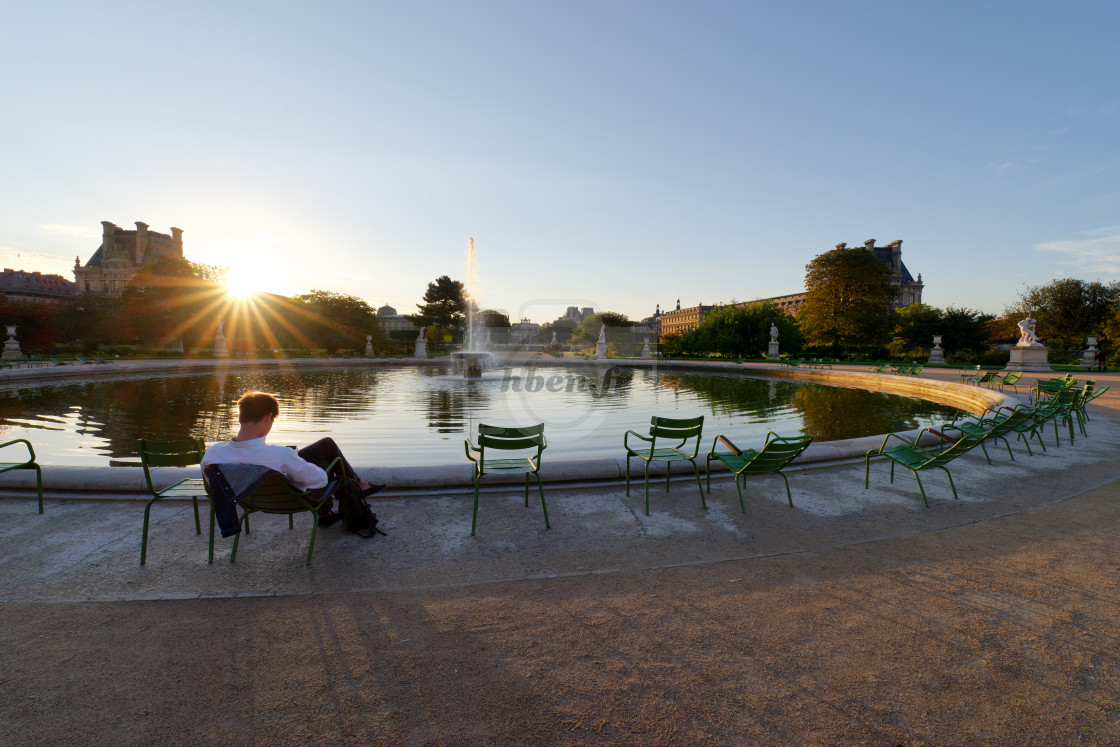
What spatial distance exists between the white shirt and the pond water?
483 centimetres

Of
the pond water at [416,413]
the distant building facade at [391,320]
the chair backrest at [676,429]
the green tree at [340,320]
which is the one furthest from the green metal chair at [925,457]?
the distant building facade at [391,320]

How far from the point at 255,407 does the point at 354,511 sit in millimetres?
1436

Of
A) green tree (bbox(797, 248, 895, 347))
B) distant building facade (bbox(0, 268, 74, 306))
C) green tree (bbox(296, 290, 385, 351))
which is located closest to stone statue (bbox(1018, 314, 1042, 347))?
green tree (bbox(797, 248, 895, 347))

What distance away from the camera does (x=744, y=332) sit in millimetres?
48000

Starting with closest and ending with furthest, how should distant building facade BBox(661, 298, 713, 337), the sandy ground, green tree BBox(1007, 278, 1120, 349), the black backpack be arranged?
1. the sandy ground
2. the black backpack
3. green tree BBox(1007, 278, 1120, 349)
4. distant building facade BBox(661, 298, 713, 337)

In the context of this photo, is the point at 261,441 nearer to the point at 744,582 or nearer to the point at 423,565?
the point at 423,565

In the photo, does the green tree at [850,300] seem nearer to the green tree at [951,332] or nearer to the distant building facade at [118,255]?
the green tree at [951,332]

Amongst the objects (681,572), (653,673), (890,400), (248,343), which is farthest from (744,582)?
(248,343)

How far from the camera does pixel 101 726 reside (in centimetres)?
248

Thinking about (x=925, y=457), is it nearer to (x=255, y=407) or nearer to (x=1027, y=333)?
(x=255, y=407)

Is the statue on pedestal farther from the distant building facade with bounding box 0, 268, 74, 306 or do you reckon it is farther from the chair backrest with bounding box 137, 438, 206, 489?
the distant building facade with bounding box 0, 268, 74, 306

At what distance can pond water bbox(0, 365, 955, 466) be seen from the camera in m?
10.3

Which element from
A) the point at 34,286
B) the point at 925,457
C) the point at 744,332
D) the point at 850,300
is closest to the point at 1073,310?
the point at 850,300

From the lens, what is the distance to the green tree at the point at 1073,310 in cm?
4325
